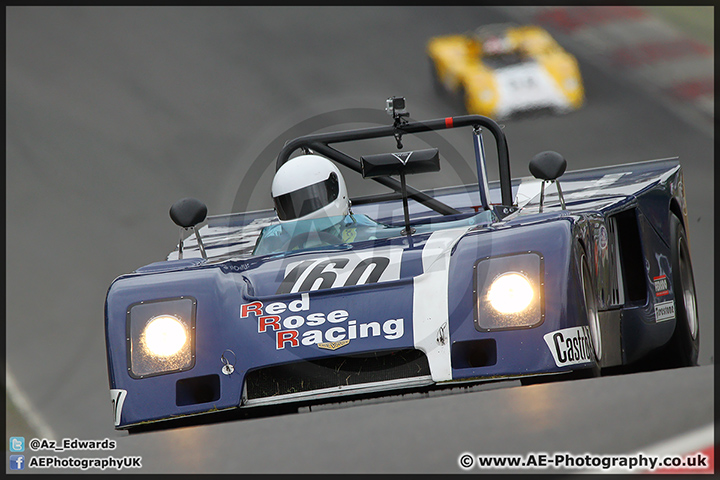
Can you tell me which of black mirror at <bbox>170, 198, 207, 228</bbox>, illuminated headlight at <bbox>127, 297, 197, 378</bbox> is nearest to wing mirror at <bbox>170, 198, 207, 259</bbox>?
black mirror at <bbox>170, 198, 207, 228</bbox>

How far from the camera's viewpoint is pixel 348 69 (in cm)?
1241

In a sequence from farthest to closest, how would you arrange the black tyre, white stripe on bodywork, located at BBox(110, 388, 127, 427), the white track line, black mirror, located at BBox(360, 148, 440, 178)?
the white track line → the black tyre → black mirror, located at BBox(360, 148, 440, 178) → white stripe on bodywork, located at BBox(110, 388, 127, 427)

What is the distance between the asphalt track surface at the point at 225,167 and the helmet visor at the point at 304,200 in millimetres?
1006

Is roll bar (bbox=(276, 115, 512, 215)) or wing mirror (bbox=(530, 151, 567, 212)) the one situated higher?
roll bar (bbox=(276, 115, 512, 215))

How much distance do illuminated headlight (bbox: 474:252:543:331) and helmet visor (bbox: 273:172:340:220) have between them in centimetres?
127

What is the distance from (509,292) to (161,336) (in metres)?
1.28

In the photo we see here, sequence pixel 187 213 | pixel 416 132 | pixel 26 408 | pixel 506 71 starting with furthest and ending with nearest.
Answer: pixel 506 71
pixel 26 408
pixel 416 132
pixel 187 213

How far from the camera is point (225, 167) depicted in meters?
10.6

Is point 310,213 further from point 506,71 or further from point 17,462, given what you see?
point 506,71

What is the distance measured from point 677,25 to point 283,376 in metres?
10.3

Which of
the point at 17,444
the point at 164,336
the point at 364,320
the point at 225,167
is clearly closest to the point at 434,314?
the point at 364,320

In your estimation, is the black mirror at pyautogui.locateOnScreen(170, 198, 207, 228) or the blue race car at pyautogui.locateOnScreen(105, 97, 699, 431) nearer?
the blue race car at pyautogui.locateOnScreen(105, 97, 699, 431)

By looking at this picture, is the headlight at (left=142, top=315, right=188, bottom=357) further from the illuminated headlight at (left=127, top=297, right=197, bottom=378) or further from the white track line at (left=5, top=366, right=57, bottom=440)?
the white track line at (left=5, top=366, right=57, bottom=440)

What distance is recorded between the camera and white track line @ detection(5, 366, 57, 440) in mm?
6051
